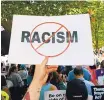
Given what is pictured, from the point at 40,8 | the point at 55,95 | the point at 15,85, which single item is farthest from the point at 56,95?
the point at 40,8

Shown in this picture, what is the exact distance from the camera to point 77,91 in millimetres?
7684

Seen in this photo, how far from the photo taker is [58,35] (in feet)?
20.3

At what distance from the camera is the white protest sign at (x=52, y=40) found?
19.8 feet

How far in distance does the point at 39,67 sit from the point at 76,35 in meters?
0.66

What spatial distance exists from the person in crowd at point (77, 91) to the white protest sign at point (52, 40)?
168 cm

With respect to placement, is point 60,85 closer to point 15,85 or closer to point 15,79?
point 15,85

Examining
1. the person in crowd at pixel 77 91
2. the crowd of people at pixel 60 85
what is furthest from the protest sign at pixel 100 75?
the person in crowd at pixel 77 91

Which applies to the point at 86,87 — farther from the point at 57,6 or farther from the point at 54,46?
the point at 57,6

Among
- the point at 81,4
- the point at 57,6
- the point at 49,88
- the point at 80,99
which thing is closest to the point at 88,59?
the point at 80,99

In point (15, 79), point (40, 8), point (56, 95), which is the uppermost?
point (40, 8)

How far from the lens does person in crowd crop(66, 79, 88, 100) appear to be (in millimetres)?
7688

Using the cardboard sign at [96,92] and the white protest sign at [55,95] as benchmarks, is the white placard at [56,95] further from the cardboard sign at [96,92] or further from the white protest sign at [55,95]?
the cardboard sign at [96,92]

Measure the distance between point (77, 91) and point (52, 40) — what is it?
177cm

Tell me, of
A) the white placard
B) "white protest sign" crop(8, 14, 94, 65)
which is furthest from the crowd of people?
"white protest sign" crop(8, 14, 94, 65)
